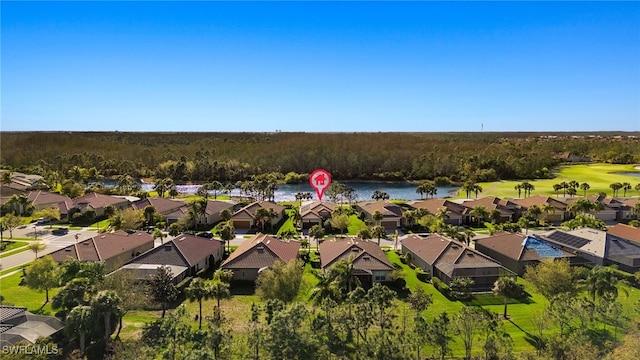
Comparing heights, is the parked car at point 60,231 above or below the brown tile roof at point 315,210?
below

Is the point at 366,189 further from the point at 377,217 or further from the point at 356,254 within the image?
the point at 356,254

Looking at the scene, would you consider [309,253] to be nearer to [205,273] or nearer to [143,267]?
[205,273]

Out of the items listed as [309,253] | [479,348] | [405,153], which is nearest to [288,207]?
[309,253]

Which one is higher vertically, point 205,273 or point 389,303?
point 389,303

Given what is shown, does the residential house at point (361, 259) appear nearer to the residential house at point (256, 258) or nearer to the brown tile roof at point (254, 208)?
the residential house at point (256, 258)

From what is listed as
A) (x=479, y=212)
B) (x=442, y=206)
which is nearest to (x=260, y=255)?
(x=442, y=206)

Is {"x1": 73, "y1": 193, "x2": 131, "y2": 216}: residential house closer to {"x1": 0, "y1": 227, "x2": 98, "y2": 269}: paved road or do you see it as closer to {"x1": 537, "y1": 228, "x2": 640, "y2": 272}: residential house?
{"x1": 0, "y1": 227, "x2": 98, "y2": 269}: paved road

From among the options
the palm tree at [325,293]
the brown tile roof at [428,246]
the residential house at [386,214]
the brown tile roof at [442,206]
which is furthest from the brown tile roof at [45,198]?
the brown tile roof at [442,206]
